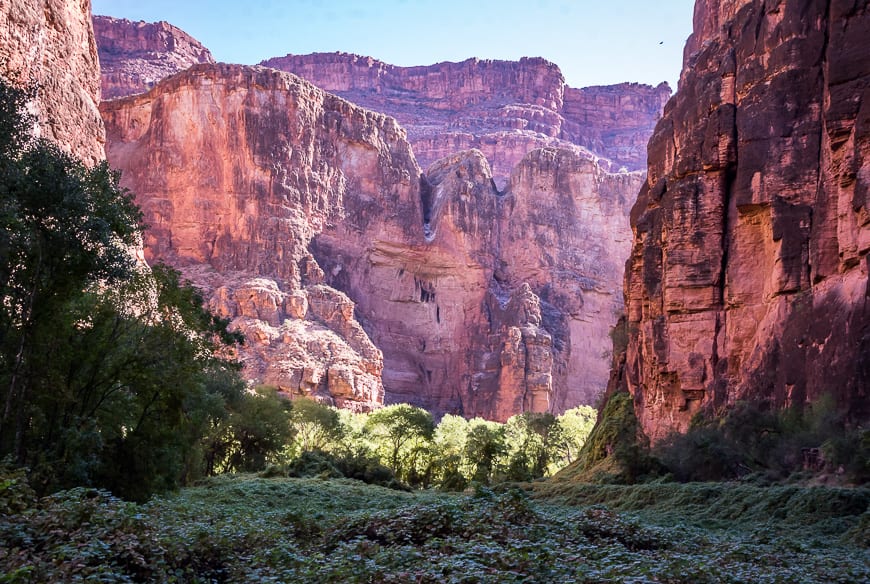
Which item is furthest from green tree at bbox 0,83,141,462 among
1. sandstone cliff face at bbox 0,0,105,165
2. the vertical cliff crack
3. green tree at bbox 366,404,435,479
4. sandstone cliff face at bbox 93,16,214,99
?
sandstone cliff face at bbox 93,16,214,99

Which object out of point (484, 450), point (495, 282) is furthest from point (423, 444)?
point (495, 282)

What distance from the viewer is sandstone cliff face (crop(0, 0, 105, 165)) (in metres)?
36.2

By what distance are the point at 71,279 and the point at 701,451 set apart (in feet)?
84.2

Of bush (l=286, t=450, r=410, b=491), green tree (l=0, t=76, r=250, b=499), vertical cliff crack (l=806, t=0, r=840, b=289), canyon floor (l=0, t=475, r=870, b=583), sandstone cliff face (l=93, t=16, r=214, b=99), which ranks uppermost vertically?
sandstone cliff face (l=93, t=16, r=214, b=99)

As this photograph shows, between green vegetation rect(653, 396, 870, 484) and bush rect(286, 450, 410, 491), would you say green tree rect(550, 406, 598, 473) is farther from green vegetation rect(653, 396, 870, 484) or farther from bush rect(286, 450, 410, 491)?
green vegetation rect(653, 396, 870, 484)

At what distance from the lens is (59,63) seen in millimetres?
43438

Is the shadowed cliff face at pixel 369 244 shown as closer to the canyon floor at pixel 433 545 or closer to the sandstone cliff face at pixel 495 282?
the sandstone cliff face at pixel 495 282

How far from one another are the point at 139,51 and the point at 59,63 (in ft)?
428

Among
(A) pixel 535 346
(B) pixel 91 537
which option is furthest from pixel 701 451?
(A) pixel 535 346

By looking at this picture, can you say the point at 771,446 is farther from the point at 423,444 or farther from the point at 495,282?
the point at 495,282

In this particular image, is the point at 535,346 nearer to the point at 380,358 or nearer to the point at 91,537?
the point at 380,358

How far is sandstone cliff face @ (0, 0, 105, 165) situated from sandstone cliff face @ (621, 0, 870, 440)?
30.0m

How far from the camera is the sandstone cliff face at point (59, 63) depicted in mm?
36250

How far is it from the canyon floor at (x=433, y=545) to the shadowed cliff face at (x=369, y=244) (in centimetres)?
6662
